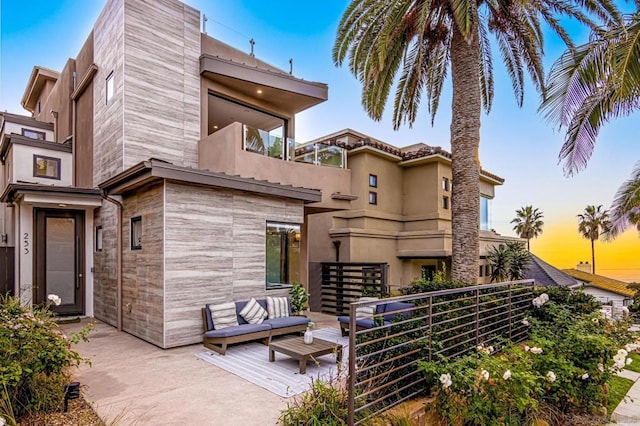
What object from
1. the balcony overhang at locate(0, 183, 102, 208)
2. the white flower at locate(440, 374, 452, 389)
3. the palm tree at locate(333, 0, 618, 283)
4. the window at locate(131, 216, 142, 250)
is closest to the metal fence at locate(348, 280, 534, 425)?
the white flower at locate(440, 374, 452, 389)

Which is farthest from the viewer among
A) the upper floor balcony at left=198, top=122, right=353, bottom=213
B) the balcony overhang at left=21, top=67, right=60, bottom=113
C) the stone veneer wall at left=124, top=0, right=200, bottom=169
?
the balcony overhang at left=21, top=67, right=60, bottom=113

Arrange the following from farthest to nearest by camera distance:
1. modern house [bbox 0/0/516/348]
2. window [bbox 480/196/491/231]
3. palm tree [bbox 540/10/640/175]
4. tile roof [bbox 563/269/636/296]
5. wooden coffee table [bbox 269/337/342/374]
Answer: tile roof [bbox 563/269/636/296]
window [bbox 480/196/491/231]
modern house [bbox 0/0/516/348]
palm tree [bbox 540/10/640/175]
wooden coffee table [bbox 269/337/342/374]

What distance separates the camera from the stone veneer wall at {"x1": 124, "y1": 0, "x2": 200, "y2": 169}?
9.72 meters

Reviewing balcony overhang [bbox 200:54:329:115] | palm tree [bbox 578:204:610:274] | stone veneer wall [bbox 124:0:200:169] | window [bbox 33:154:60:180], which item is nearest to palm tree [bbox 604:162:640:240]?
balcony overhang [bbox 200:54:329:115]

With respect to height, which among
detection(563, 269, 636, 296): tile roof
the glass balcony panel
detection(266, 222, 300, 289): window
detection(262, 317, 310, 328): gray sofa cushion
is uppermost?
the glass balcony panel

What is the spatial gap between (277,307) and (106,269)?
513 centimetres

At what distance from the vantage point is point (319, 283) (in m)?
12.6

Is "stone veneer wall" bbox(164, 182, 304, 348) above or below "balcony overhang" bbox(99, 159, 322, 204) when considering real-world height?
below

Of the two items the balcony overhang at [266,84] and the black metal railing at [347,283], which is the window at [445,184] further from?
the balcony overhang at [266,84]

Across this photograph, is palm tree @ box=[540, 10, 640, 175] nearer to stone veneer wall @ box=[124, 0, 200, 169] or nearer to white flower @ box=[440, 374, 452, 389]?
white flower @ box=[440, 374, 452, 389]

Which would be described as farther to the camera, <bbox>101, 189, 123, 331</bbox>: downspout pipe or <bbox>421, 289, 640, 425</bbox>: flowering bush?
<bbox>101, 189, 123, 331</bbox>: downspout pipe

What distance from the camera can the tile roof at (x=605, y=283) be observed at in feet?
68.9

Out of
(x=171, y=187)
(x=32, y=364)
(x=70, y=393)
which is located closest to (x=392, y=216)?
(x=171, y=187)

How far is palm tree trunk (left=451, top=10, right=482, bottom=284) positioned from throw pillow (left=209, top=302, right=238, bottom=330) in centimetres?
503
